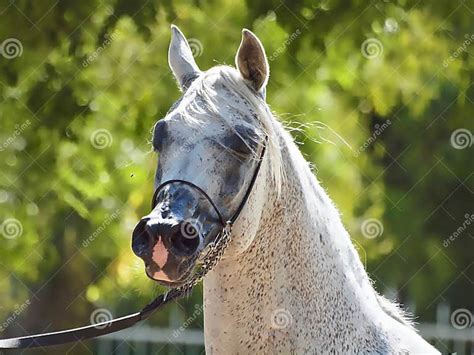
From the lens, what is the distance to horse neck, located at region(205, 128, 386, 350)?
4316mm

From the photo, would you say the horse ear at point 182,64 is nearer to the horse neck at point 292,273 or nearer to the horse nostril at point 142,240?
the horse neck at point 292,273

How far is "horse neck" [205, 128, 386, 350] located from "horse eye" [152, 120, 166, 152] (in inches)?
17.6

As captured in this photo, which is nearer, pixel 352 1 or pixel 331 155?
pixel 352 1

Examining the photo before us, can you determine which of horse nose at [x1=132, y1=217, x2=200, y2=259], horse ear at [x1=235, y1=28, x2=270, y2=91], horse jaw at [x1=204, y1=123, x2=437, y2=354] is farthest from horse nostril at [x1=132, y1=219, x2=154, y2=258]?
horse ear at [x1=235, y1=28, x2=270, y2=91]

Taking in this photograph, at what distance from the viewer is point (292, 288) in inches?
173

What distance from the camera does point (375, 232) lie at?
1093cm

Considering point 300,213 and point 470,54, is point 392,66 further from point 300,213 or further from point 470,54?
point 300,213

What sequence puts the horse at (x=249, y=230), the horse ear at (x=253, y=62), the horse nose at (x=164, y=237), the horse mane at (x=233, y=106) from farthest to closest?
the horse ear at (x=253, y=62) → the horse mane at (x=233, y=106) → the horse at (x=249, y=230) → the horse nose at (x=164, y=237)

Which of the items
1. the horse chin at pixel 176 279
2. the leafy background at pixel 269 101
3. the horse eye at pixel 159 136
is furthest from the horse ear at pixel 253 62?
the leafy background at pixel 269 101

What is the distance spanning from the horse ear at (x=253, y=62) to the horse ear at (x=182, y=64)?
0.25 m

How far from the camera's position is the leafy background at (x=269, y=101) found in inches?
404

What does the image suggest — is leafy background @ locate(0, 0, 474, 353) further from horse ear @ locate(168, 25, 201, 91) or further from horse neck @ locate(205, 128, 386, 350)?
horse neck @ locate(205, 128, 386, 350)

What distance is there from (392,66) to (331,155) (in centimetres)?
100

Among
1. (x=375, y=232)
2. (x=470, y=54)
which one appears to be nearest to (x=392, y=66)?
(x=470, y=54)
